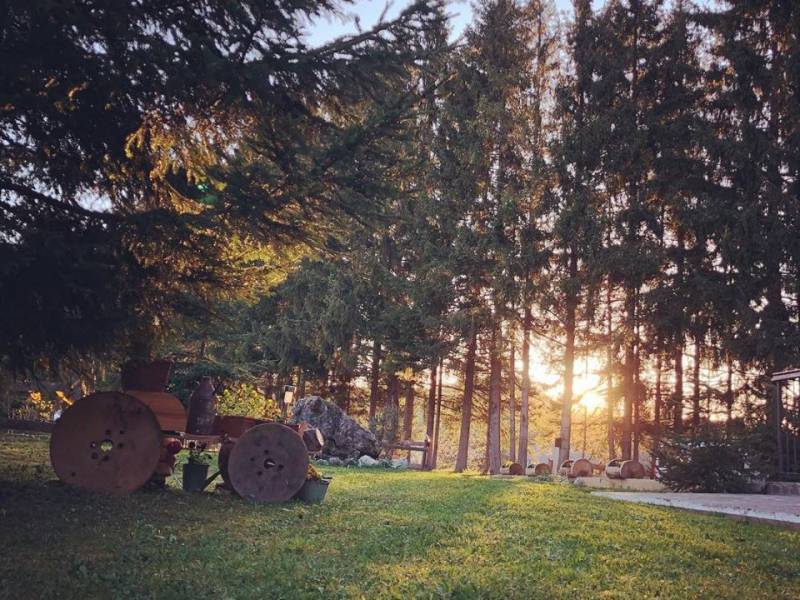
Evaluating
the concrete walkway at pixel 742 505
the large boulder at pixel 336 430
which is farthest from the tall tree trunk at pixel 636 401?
the concrete walkway at pixel 742 505

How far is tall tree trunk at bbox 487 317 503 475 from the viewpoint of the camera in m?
21.5

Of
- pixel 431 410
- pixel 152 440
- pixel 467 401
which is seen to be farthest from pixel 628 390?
pixel 152 440

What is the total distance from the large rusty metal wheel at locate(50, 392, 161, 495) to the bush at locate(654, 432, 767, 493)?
10.3 meters

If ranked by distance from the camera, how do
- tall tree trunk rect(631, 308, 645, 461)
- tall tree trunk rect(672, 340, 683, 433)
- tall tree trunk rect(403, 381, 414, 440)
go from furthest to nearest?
tall tree trunk rect(403, 381, 414, 440) → tall tree trunk rect(631, 308, 645, 461) → tall tree trunk rect(672, 340, 683, 433)

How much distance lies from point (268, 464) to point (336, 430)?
1380 centimetres

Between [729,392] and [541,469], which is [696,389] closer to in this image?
[729,392]

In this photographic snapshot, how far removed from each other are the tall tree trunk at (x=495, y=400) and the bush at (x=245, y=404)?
7.33 meters

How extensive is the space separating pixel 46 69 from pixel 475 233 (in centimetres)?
1733

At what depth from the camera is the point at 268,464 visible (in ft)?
26.7

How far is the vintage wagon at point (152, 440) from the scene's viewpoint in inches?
295

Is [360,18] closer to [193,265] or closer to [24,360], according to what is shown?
[193,265]

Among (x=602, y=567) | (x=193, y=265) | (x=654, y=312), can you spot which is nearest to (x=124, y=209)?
(x=193, y=265)

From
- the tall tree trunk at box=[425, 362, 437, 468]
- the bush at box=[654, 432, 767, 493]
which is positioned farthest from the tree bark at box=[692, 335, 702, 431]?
the tall tree trunk at box=[425, 362, 437, 468]

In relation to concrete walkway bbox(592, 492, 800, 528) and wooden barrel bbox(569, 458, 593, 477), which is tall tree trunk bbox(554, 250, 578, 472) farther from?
concrete walkway bbox(592, 492, 800, 528)
